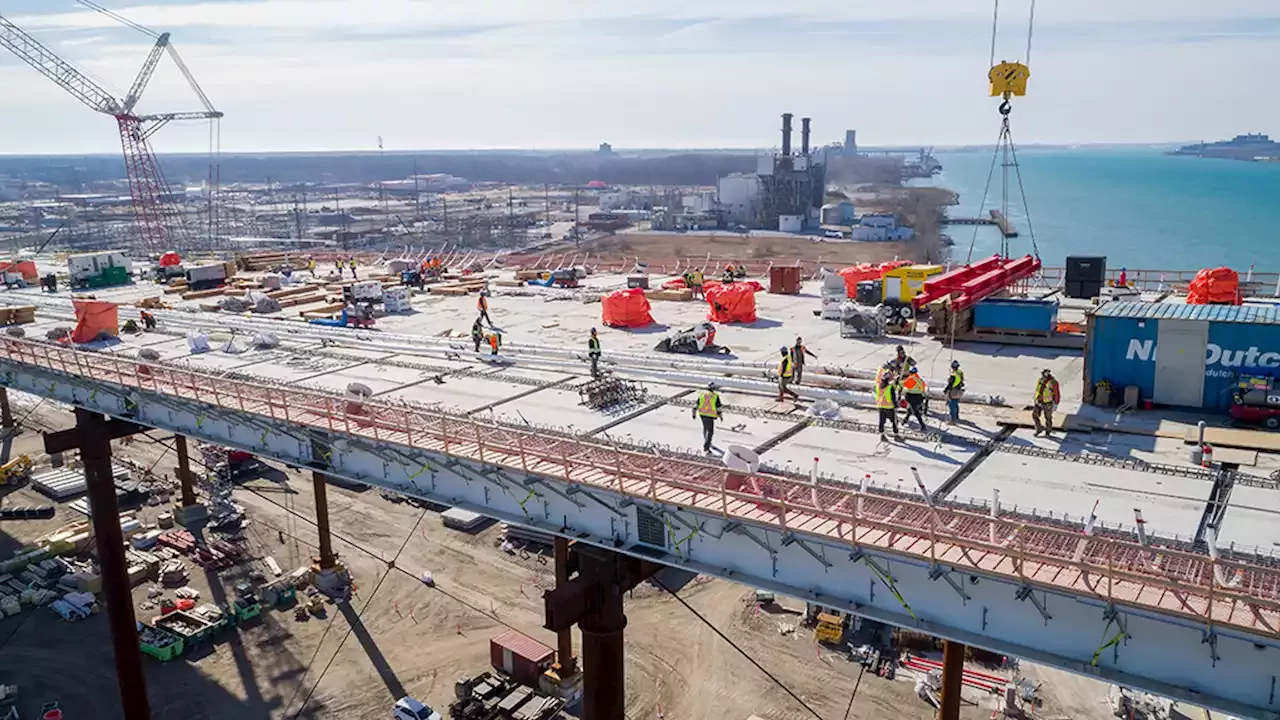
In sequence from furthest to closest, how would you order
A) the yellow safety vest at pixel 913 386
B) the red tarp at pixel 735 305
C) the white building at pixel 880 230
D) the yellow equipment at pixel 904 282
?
the white building at pixel 880 230 → the red tarp at pixel 735 305 → the yellow equipment at pixel 904 282 → the yellow safety vest at pixel 913 386

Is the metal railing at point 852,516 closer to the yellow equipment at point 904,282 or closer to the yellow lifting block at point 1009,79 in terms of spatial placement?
the yellow lifting block at point 1009,79

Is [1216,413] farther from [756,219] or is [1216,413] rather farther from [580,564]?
[756,219]

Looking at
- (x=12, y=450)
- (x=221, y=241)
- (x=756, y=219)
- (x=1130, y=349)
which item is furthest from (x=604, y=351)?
(x=221, y=241)

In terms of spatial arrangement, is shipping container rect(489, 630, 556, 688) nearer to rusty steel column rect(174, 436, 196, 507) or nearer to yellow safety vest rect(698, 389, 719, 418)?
yellow safety vest rect(698, 389, 719, 418)

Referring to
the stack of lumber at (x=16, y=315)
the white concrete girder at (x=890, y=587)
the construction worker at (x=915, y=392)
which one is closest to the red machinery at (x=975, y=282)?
the construction worker at (x=915, y=392)

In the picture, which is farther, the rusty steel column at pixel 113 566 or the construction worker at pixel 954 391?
the rusty steel column at pixel 113 566

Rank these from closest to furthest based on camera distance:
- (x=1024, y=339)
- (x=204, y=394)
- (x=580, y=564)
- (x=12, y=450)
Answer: (x=580, y=564)
(x=204, y=394)
(x=1024, y=339)
(x=12, y=450)

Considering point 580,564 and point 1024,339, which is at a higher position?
point 1024,339
